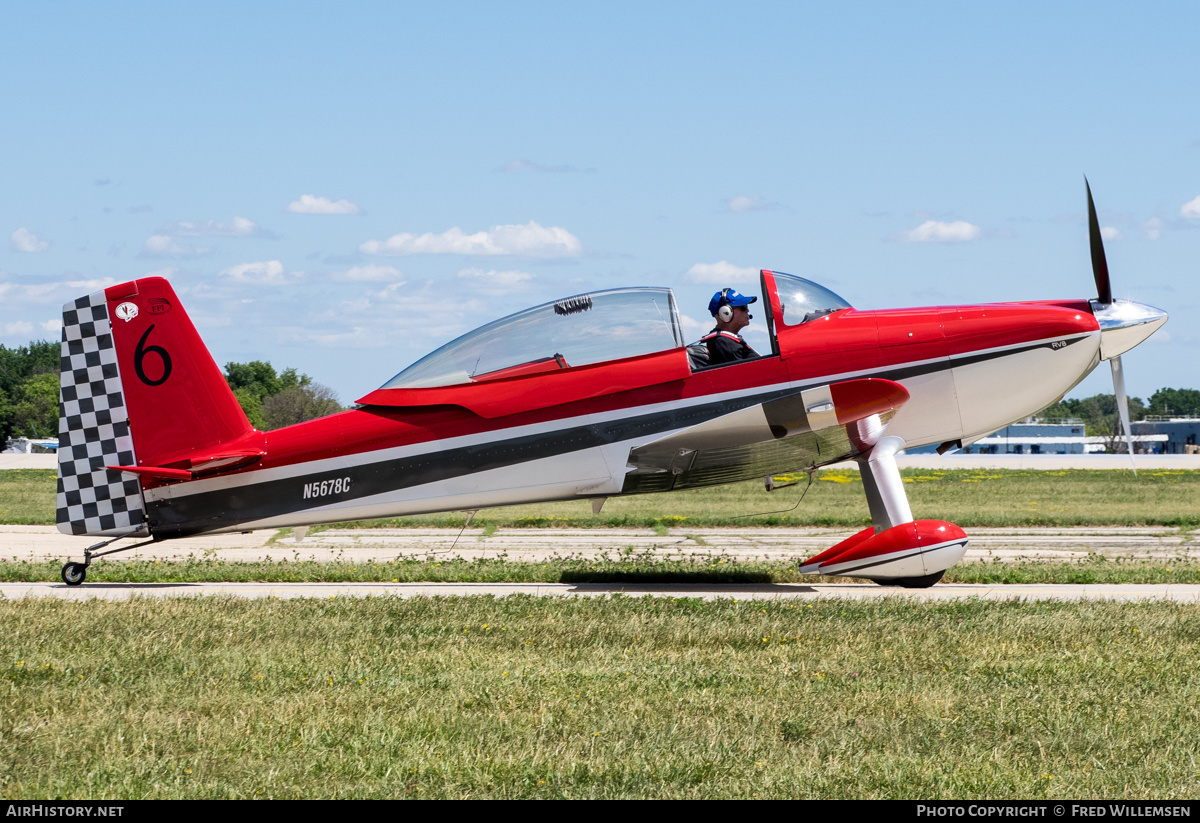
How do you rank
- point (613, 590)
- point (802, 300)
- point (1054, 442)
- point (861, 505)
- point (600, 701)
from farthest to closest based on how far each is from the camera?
point (1054, 442) < point (861, 505) < point (613, 590) < point (802, 300) < point (600, 701)

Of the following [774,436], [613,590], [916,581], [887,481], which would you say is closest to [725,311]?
[774,436]

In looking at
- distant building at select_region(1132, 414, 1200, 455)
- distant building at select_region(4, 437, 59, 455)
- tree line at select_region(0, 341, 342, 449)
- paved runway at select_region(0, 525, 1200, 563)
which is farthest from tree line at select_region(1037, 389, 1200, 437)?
paved runway at select_region(0, 525, 1200, 563)

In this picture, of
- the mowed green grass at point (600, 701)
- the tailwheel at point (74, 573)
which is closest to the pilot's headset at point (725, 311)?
the mowed green grass at point (600, 701)

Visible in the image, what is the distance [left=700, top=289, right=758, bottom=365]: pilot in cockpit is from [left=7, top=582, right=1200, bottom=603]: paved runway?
238 centimetres

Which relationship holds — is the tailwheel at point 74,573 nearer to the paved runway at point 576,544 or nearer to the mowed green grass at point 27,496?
the paved runway at point 576,544

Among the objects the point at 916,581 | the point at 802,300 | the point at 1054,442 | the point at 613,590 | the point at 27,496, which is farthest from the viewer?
the point at 1054,442

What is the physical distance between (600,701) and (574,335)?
497 cm

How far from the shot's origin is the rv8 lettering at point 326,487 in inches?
422

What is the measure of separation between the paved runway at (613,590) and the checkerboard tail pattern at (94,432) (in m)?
0.78

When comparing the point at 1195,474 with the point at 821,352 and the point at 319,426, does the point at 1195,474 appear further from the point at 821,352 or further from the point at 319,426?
the point at 319,426

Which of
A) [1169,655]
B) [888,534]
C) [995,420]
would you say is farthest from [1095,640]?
[995,420]

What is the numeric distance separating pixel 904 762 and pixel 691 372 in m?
5.88

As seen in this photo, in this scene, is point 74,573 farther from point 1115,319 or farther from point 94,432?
point 1115,319

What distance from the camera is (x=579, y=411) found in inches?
409
